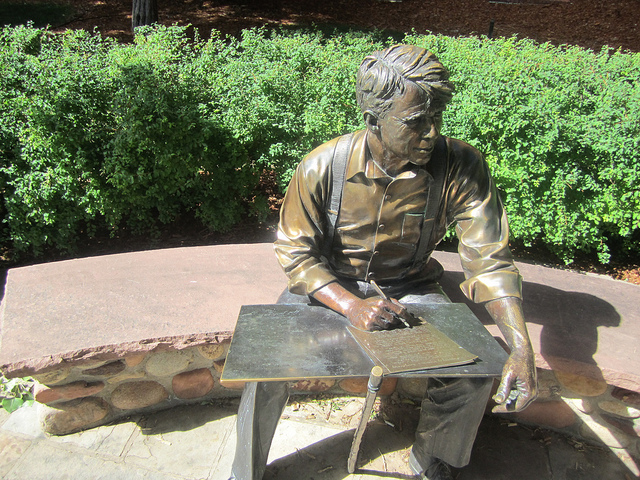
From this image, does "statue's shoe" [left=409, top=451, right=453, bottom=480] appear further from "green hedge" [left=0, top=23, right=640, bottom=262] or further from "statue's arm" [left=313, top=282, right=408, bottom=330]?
"green hedge" [left=0, top=23, right=640, bottom=262]

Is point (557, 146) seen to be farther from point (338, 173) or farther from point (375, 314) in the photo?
point (375, 314)

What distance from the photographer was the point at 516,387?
2025mm

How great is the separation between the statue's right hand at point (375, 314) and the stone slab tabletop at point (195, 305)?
97 cm

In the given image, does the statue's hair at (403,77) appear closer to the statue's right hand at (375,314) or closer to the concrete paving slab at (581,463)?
the statue's right hand at (375,314)

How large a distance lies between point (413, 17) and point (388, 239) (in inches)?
530

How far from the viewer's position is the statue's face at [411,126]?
1985 mm

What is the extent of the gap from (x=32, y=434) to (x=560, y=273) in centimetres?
357

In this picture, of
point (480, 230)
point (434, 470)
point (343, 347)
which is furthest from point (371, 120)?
point (434, 470)

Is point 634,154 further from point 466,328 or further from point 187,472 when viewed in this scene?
point 187,472

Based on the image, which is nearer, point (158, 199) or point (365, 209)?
point (365, 209)

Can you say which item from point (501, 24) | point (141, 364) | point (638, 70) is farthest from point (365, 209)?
point (501, 24)

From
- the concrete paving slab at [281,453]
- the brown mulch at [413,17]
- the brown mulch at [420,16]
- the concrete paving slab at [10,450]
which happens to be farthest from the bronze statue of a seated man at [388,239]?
the brown mulch at [420,16]

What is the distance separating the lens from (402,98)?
1992 millimetres

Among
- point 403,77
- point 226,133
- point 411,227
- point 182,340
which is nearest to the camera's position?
point 403,77
